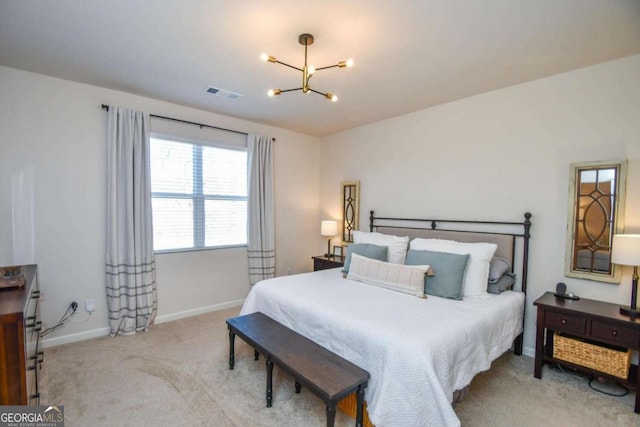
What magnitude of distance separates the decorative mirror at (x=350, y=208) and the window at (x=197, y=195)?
4.91 ft

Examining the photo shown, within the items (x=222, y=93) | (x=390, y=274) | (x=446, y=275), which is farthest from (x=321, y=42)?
(x=446, y=275)

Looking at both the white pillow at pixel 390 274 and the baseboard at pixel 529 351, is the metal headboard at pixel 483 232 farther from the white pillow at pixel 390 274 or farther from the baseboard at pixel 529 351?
the white pillow at pixel 390 274

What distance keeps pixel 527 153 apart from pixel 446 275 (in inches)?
56.8

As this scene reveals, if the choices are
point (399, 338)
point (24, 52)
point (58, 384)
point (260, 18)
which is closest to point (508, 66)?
point (260, 18)

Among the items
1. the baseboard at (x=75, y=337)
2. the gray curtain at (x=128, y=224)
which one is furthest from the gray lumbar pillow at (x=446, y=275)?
the baseboard at (x=75, y=337)

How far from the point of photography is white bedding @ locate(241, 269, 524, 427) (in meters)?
1.58

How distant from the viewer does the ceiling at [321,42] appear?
1.82 m

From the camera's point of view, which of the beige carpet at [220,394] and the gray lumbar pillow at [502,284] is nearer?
the beige carpet at [220,394]

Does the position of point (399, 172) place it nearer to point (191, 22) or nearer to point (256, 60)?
point (256, 60)

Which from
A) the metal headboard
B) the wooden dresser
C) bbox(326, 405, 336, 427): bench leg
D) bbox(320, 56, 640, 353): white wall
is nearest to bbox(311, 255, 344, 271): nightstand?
the metal headboard

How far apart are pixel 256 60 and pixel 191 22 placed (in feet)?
1.93

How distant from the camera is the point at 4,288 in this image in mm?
1882

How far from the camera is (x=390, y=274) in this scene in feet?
8.92

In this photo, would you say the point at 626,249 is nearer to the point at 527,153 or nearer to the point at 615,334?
the point at 615,334
